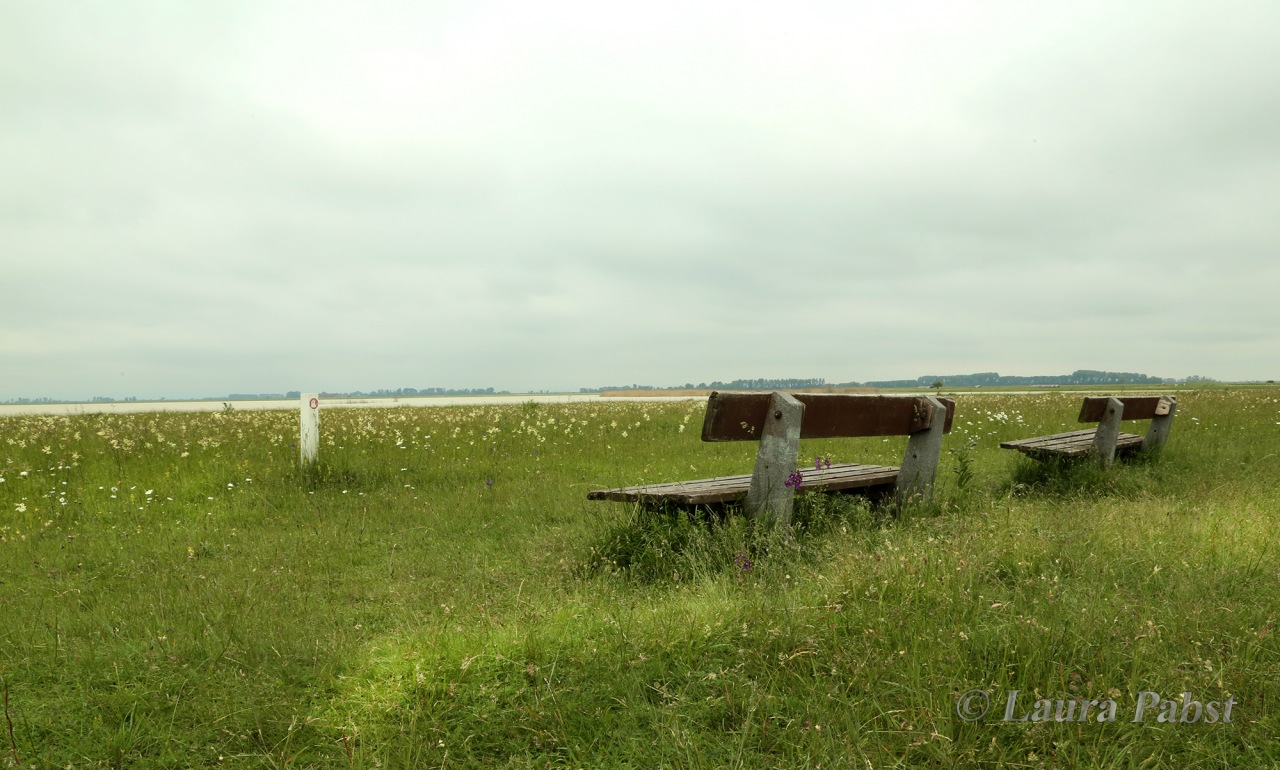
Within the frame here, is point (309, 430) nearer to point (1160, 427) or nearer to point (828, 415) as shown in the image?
point (828, 415)

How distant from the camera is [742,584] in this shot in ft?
12.7

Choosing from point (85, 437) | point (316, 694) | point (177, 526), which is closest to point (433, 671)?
point (316, 694)

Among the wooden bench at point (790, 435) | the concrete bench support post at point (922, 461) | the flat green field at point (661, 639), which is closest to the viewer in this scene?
the flat green field at point (661, 639)

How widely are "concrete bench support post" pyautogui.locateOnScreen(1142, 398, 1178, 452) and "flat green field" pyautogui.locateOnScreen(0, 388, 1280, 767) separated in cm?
303

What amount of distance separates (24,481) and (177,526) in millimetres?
2963

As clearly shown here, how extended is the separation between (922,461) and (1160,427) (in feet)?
19.6

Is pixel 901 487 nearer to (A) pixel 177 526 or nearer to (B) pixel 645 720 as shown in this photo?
(B) pixel 645 720

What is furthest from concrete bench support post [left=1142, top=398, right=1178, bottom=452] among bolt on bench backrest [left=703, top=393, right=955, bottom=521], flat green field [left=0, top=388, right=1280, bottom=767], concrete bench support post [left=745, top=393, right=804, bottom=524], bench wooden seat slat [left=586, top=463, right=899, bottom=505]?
concrete bench support post [left=745, top=393, right=804, bottom=524]

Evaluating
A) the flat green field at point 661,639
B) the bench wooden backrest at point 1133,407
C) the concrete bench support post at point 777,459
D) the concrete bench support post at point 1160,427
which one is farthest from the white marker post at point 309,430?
the concrete bench support post at point 1160,427

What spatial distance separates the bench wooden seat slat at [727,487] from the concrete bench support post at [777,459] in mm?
195

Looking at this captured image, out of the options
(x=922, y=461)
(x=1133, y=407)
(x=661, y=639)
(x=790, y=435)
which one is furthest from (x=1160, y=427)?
(x=661, y=639)

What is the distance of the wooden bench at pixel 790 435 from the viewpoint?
15.0ft

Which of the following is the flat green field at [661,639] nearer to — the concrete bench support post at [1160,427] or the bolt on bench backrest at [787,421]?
the bolt on bench backrest at [787,421]

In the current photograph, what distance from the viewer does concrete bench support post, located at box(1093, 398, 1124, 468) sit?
7.98 metres
